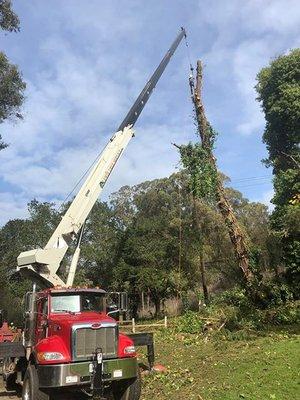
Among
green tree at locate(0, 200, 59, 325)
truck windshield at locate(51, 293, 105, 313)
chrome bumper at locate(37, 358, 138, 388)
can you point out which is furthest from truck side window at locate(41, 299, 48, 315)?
green tree at locate(0, 200, 59, 325)

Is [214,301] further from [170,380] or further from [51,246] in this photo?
[170,380]

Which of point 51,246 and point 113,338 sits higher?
point 51,246

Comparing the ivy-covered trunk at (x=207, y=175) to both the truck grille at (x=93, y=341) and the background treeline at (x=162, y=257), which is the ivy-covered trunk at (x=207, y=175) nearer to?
the background treeline at (x=162, y=257)

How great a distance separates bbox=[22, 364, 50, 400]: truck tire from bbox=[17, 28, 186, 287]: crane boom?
539 cm

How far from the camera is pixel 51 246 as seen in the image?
15.5m

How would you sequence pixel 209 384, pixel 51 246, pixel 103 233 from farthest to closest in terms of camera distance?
pixel 103 233 → pixel 51 246 → pixel 209 384

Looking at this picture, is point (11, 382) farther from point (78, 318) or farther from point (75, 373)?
point (75, 373)

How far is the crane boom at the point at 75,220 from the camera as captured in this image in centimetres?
1493

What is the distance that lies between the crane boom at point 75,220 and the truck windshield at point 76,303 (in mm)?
4293

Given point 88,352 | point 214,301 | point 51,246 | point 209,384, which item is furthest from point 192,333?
point 88,352

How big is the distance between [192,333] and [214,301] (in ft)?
19.0

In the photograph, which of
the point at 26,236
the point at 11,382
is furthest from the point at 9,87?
the point at 26,236

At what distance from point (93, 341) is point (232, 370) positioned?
11.5ft

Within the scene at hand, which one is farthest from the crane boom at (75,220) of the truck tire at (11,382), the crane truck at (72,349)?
the truck tire at (11,382)
